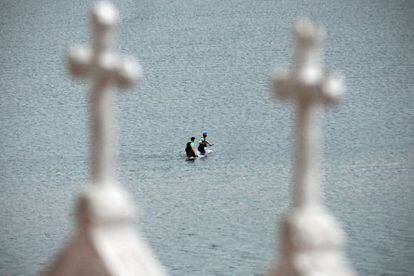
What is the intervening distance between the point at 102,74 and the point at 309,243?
1.30 metres

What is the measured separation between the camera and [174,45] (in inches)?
3391

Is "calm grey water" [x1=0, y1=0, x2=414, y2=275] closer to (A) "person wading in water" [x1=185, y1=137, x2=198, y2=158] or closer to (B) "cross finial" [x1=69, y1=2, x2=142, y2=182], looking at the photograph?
(A) "person wading in water" [x1=185, y1=137, x2=198, y2=158]

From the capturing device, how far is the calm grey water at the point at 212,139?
1769 inches

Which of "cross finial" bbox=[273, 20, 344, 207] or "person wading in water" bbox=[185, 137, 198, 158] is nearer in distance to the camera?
"cross finial" bbox=[273, 20, 344, 207]

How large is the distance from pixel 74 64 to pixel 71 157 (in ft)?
171

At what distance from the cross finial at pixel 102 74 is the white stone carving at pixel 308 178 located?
0.78 m

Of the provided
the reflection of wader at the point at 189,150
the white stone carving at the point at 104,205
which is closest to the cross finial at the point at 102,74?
the white stone carving at the point at 104,205

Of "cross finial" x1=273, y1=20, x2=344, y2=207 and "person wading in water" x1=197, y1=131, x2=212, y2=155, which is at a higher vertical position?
"person wading in water" x1=197, y1=131, x2=212, y2=155

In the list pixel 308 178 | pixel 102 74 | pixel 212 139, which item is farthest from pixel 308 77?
pixel 212 139

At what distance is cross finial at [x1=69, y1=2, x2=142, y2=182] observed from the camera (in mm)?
6230

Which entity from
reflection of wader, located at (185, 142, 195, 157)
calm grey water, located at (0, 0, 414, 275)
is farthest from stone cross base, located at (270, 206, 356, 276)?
reflection of wader, located at (185, 142, 195, 157)

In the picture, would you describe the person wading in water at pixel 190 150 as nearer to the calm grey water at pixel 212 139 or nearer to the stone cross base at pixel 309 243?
the calm grey water at pixel 212 139

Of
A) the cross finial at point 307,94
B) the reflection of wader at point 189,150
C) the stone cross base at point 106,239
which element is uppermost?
the reflection of wader at point 189,150

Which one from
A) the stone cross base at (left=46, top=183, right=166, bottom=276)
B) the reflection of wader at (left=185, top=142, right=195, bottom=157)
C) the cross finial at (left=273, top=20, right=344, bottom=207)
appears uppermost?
the reflection of wader at (left=185, top=142, right=195, bottom=157)
